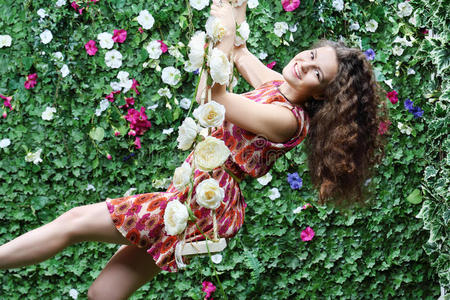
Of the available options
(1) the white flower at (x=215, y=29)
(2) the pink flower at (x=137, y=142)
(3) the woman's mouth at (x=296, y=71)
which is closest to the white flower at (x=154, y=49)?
(2) the pink flower at (x=137, y=142)

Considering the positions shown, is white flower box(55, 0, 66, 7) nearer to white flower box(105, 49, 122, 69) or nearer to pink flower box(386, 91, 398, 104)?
white flower box(105, 49, 122, 69)

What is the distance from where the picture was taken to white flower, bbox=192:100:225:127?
1589 millimetres

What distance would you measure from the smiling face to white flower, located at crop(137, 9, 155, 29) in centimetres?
139

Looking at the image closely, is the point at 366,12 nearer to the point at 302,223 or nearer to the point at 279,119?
the point at 302,223

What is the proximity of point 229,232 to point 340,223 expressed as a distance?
4.29 ft

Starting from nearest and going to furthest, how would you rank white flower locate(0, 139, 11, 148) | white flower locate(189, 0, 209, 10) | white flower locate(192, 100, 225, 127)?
white flower locate(192, 100, 225, 127) → white flower locate(189, 0, 209, 10) → white flower locate(0, 139, 11, 148)

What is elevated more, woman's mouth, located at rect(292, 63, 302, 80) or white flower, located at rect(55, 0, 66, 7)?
woman's mouth, located at rect(292, 63, 302, 80)

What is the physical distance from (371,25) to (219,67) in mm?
1803

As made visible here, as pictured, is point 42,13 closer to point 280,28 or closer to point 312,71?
point 280,28

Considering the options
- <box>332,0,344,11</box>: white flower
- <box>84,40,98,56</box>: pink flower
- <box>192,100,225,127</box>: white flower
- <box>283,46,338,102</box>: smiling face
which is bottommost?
<box>84,40,98,56</box>: pink flower

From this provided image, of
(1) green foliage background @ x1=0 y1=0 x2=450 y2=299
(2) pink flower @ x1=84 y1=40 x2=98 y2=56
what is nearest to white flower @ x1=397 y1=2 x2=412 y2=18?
(1) green foliage background @ x1=0 y1=0 x2=450 y2=299

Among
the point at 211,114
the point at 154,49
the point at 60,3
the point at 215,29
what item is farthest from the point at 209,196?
the point at 60,3

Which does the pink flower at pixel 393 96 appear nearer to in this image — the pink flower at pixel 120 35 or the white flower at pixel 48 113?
the pink flower at pixel 120 35

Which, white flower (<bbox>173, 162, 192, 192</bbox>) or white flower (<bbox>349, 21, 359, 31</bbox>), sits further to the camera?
white flower (<bbox>349, 21, 359, 31</bbox>)
